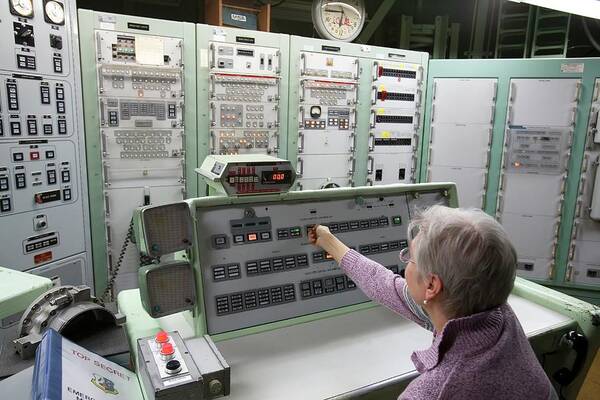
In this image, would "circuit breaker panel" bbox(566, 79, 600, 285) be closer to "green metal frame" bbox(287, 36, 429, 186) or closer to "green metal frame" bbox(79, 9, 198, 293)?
"green metal frame" bbox(287, 36, 429, 186)

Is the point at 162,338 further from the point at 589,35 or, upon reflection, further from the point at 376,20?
the point at 589,35

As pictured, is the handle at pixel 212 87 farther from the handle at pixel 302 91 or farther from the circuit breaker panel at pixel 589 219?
the circuit breaker panel at pixel 589 219

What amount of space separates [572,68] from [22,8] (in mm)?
4174

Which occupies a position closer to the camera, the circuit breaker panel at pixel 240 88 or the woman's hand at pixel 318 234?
the woman's hand at pixel 318 234

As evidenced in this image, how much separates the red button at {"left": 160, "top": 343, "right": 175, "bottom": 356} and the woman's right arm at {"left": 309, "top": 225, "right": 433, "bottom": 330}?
67cm

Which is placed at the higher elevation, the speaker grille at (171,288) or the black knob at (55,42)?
the black knob at (55,42)

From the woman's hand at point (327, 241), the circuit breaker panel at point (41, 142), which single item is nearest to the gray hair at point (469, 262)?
the woman's hand at point (327, 241)

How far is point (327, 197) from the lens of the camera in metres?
1.80

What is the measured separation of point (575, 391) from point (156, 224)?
185cm

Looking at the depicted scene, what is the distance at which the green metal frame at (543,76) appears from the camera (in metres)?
3.78

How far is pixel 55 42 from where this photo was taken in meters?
2.81

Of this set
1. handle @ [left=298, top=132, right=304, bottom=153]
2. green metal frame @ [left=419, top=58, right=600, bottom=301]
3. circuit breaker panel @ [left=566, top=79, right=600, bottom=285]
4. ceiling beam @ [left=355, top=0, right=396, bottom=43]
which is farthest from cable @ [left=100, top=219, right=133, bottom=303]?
circuit breaker panel @ [left=566, top=79, right=600, bottom=285]

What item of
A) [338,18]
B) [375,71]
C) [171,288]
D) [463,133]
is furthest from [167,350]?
[463,133]

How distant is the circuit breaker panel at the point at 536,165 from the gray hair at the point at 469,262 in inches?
135
